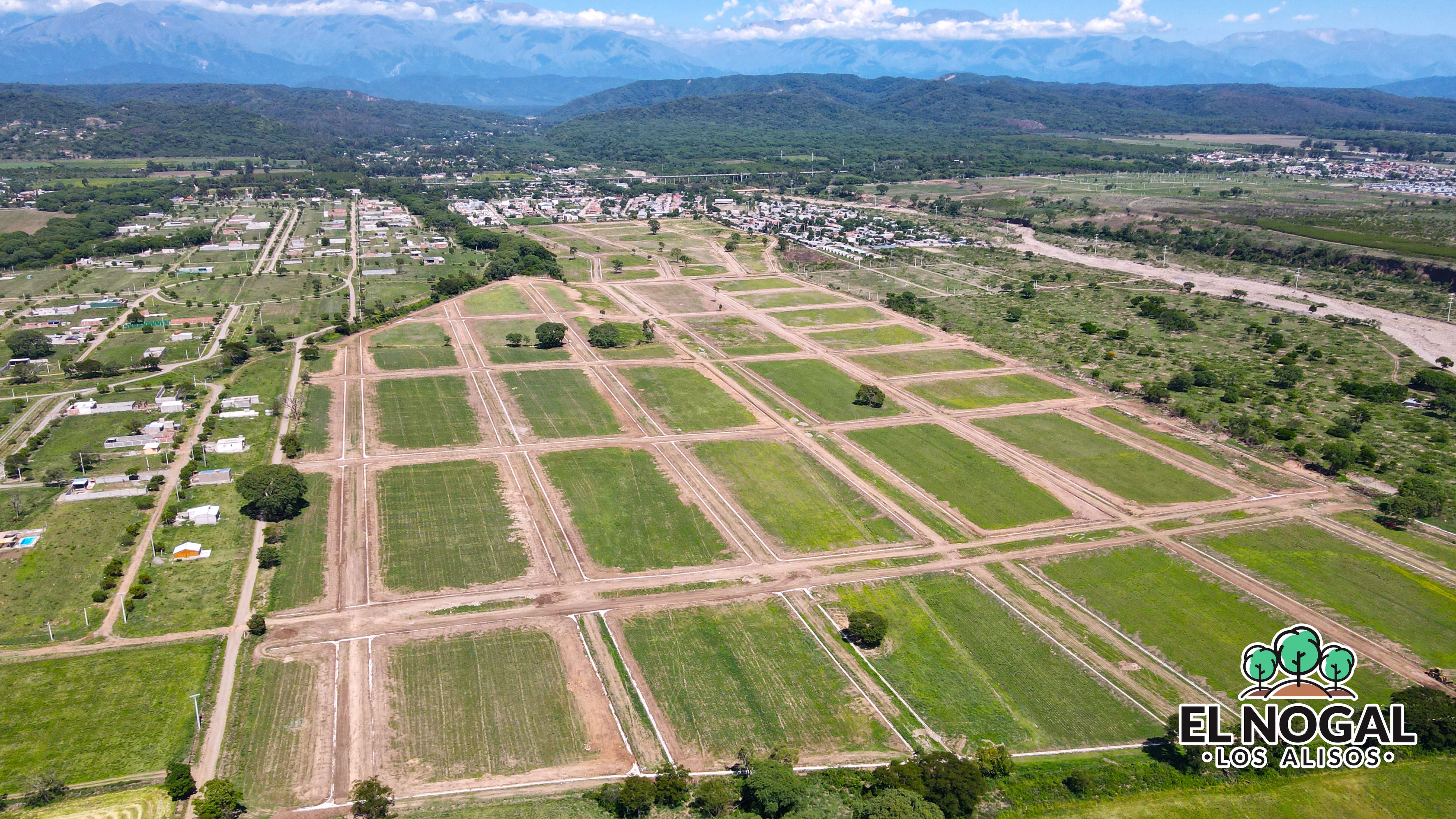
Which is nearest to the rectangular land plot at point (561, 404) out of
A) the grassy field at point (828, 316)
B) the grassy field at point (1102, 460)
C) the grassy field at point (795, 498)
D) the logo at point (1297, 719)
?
the grassy field at point (795, 498)

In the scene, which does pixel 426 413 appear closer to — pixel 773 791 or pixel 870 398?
pixel 870 398

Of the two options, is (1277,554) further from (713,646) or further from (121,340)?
(121,340)

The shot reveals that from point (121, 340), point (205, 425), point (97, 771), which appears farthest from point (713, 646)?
point (121, 340)

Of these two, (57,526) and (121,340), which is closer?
(57,526)

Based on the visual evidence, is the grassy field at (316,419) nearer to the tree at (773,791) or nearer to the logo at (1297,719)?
the tree at (773,791)

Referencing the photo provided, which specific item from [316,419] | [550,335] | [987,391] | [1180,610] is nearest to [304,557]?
[316,419]

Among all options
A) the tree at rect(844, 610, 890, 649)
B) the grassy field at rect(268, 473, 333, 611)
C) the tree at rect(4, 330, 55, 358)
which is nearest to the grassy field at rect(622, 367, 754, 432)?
the grassy field at rect(268, 473, 333, 611)

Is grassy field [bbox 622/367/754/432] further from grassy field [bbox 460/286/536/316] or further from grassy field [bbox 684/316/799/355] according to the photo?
grassy field [bbox 460/286/536/316]
